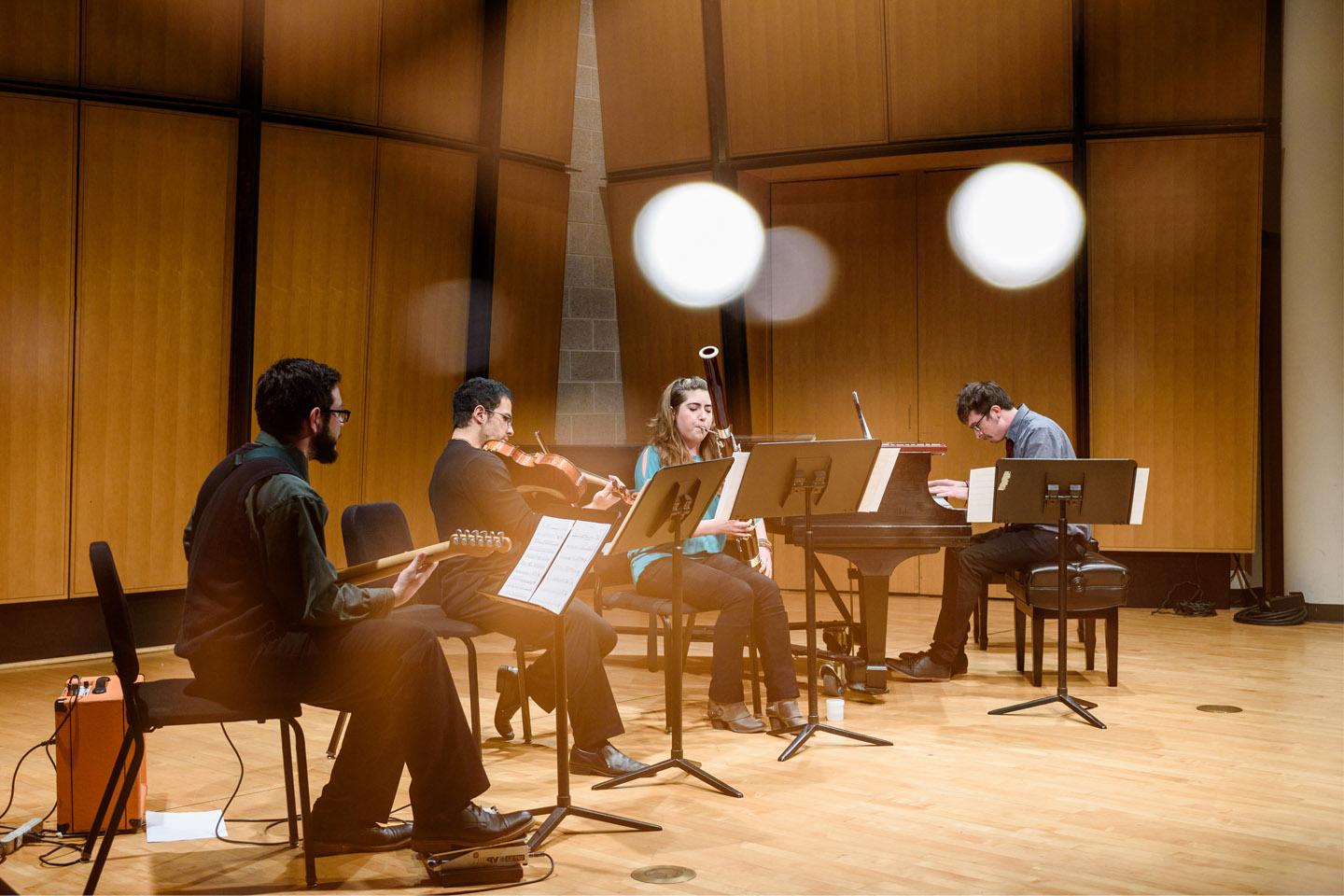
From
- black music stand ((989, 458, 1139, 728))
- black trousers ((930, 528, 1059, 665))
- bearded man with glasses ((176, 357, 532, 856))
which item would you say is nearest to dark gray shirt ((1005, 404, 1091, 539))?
black trousers ((930, 528, 1059, 665))

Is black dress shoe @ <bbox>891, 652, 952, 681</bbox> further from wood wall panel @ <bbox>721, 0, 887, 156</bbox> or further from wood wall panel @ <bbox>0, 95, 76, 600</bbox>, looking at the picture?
wood wall panel @ <bbox>0, 95, 76, 600</bbox>

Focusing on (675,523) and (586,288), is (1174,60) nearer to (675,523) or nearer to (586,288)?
(586,288)

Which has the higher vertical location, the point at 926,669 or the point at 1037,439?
the point at 1037,439

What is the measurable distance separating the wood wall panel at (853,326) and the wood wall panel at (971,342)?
0.10 metres

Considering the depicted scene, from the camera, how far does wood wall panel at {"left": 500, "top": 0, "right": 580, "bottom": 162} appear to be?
7.34m

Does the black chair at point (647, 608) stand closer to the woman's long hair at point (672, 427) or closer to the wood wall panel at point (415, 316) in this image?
the woman's long hair at point (672, 427)

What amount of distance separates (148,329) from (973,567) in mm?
4192

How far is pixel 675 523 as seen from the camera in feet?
11.8

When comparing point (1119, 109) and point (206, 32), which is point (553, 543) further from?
point (1119, 109)

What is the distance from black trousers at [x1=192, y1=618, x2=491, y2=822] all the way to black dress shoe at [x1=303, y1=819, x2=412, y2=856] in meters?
0.02

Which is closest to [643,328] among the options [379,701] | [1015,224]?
[1015,224]

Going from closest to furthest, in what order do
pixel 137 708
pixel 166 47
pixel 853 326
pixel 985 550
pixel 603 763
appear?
pixel 137 708
pixel 603 763
pixel 985 550
pixel 166 47
pixel 853 326

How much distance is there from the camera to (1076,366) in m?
7.36

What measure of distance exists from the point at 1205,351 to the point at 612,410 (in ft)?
12.5
